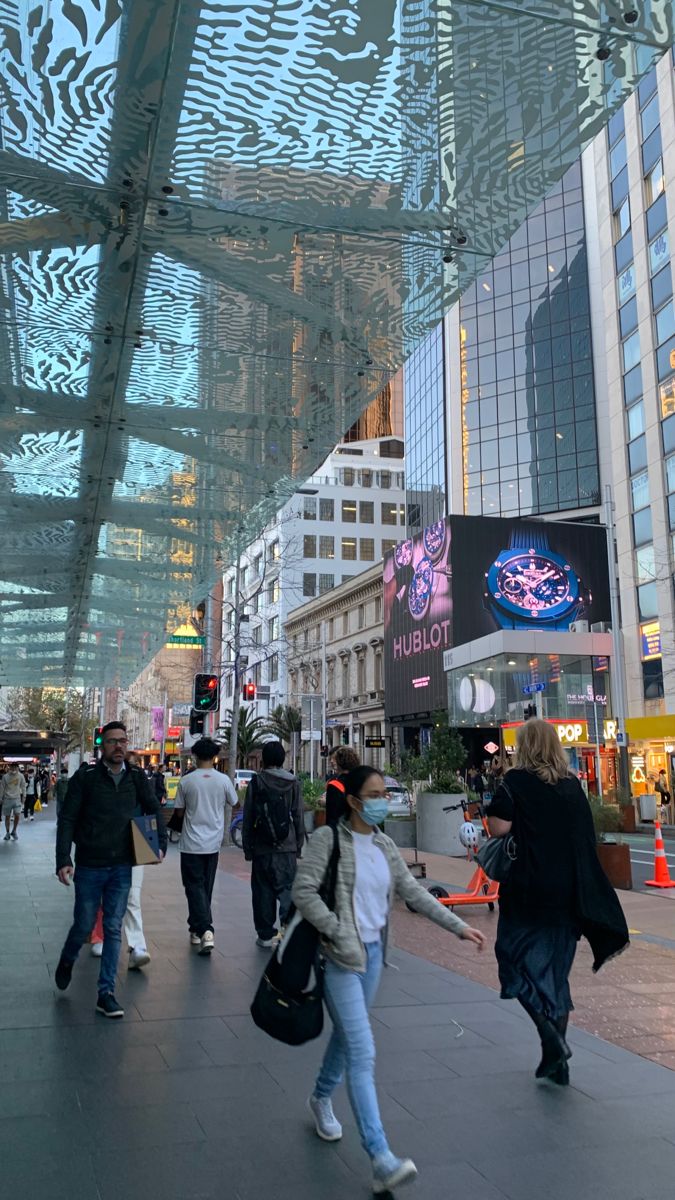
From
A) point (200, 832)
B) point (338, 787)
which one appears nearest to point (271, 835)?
point (200, 832)

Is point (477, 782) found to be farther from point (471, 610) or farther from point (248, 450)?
point (248, 450)

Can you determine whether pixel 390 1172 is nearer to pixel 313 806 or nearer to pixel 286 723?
pixel 313 806

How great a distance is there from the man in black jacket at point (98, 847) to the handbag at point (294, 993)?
2.68 m

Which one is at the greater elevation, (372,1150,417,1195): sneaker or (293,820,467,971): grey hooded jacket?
(293,820,467,971): grey hooded jacket

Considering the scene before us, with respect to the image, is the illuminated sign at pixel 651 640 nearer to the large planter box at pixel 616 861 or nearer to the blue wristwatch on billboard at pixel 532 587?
the blue wristwatch on billboard at pixel 532 587

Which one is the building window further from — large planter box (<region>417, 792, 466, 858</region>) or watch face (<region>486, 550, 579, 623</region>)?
large planter box (<region>417, 792, 466, 858</region>)

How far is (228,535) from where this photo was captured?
41.0ft

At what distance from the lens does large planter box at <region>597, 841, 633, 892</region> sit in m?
13.2

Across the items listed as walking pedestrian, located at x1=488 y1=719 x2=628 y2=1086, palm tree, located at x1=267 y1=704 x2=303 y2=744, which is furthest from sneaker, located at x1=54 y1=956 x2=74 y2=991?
palm tree, located at x1=267 y1=704 x2=303 y2=744

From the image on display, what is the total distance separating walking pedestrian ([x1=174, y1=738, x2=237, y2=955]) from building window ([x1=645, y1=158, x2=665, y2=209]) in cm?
4299

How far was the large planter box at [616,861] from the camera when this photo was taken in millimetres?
13219

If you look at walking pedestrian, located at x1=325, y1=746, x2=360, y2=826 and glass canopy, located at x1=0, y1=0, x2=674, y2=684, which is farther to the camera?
walking pedestrian, located at x1=325, y1=746, x2=360, y2=826

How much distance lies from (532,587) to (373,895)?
49.5 m

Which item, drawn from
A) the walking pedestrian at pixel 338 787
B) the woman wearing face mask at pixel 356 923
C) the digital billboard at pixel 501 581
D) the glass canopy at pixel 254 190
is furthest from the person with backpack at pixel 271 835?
the digital billboard at pixel 501 581
